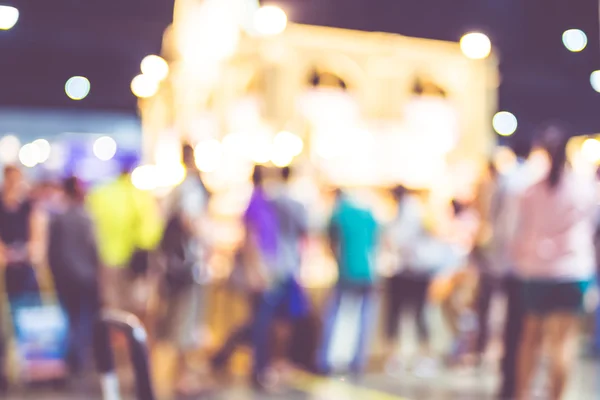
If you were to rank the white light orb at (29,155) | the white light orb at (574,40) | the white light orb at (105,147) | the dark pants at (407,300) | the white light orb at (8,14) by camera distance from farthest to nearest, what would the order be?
the white light orb at (105,147) → the white light orb at (29,155) → the white light orb at (574,40) → the white light orb at (8,14) → the dark pants at (407,300)

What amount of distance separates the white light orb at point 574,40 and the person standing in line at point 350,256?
23.4 ft

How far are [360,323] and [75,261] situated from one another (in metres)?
2.32

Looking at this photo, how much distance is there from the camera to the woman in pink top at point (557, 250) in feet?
14.2

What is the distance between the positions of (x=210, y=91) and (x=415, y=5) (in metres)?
3.27

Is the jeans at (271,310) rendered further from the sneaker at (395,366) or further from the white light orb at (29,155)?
the white light orb at (29,155)

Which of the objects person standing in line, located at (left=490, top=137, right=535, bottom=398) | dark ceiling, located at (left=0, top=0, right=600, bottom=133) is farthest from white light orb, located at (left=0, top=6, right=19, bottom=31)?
person standing in line, located at (left=490, top=137, right=535, bottom=398)

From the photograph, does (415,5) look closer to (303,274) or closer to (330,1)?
(330,1)

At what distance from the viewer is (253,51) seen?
10.0 metres

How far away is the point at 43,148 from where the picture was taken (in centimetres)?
2400

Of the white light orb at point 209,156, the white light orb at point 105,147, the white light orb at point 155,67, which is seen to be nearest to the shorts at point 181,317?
the white light orb at point 209,156

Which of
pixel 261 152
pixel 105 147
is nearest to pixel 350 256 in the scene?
pixel 261 152

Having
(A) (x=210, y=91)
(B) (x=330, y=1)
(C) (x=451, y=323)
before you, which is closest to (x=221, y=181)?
(A) (x=210, y=91)

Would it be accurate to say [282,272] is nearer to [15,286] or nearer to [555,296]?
[15,286]

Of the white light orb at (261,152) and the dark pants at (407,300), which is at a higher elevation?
the white light orb at (261,152)
